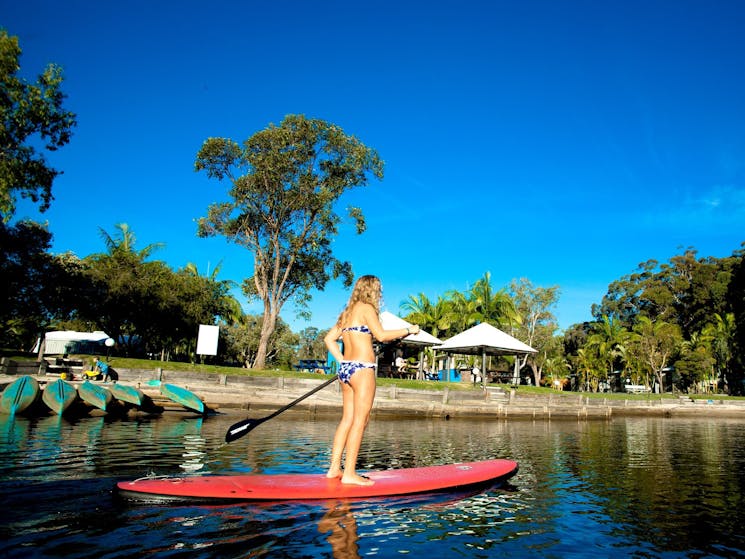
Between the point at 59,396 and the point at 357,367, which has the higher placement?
the point at 357,367

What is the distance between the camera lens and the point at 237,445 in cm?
1014

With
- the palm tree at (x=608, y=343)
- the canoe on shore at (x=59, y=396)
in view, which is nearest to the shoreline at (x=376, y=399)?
the canoe on shore at (x=59, y=396)

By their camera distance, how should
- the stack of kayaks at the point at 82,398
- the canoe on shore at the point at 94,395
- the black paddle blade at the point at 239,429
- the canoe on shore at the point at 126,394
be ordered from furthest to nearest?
1. the canoe on shore at the point at 126,394
2. the canoe on shore at the point at 94,395
3. the stack of kayaks at the point at 82,398
4. the black paddle blade at the point at 239,429

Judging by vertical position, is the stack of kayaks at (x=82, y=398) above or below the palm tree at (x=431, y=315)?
below

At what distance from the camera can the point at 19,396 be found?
14.2 meters

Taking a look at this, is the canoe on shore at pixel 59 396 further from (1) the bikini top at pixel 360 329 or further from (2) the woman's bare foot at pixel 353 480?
(1) the bikini top at pixel 360 329

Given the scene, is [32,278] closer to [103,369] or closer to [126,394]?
[103,369]

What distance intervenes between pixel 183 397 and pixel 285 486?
13363mm

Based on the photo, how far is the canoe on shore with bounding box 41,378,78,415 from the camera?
14.6 meters

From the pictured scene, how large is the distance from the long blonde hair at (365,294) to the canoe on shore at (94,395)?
496 inches

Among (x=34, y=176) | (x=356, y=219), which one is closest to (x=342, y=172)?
(x=356, y=219)

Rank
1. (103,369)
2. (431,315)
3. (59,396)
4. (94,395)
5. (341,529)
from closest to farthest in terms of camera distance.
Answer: (341,529), (59,396), (94,395), (103,369), (431,315)

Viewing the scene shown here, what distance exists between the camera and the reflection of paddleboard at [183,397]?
17203 mm

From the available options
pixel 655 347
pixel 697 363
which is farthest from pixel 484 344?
pixel 697 363
